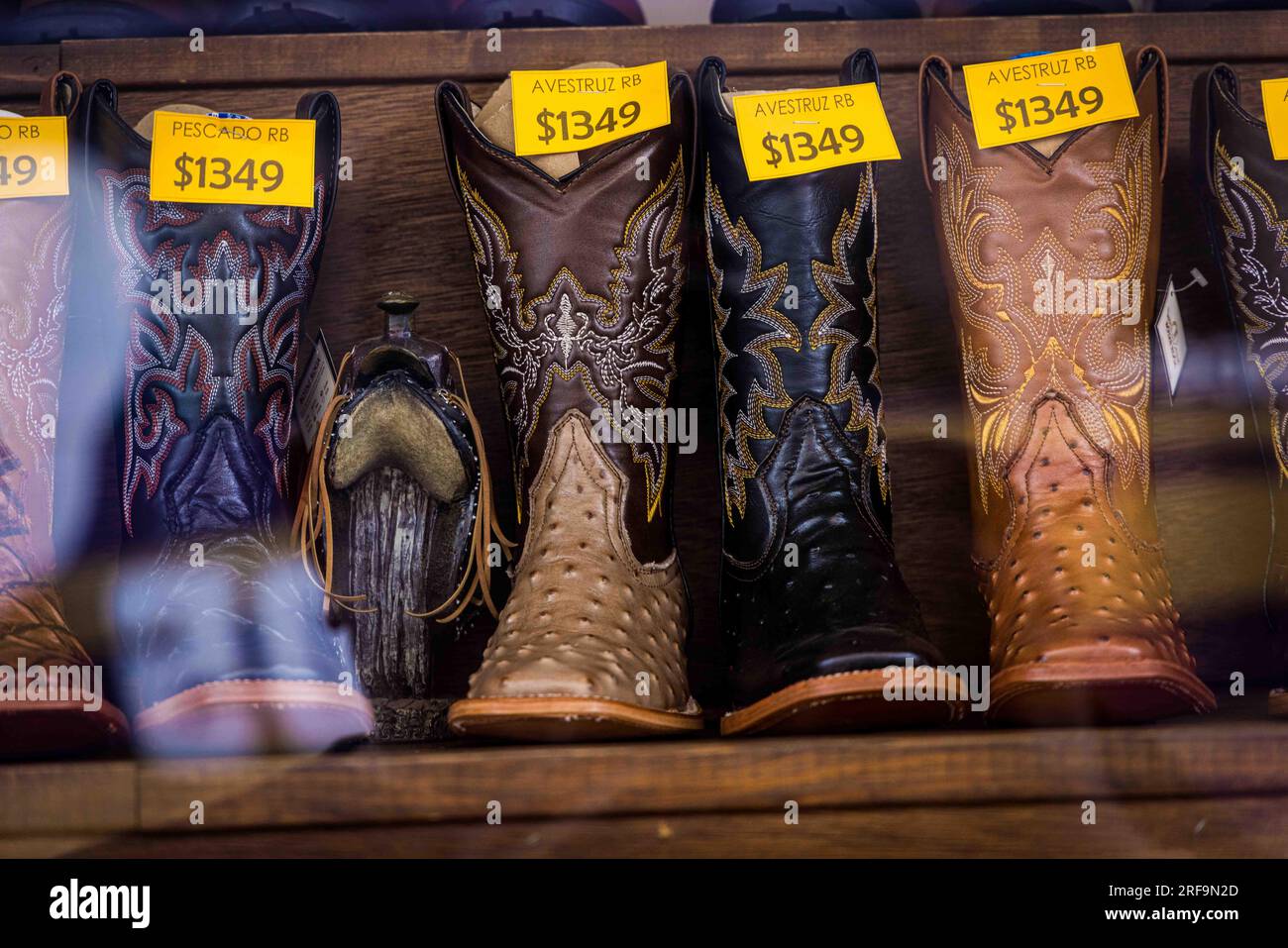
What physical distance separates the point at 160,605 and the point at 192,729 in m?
0.18

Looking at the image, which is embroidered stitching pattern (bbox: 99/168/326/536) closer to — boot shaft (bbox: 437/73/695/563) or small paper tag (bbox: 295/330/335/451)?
small paper tag (bbox: 295/330/335/451)

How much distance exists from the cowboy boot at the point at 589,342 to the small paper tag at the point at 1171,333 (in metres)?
0.54

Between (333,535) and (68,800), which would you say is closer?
(68,800)

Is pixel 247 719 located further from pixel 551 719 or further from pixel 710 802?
pixel 710 802

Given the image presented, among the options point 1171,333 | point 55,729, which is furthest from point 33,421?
point 1171,333

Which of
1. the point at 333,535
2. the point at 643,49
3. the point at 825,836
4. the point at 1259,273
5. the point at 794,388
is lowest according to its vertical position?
the point at 825,836

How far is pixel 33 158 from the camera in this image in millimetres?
1196

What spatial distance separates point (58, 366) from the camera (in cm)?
121

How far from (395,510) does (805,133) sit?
20.1 inches

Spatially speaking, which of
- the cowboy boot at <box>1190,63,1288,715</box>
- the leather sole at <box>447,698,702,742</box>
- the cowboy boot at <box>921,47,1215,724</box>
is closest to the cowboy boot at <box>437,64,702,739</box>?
the leather sole at <box>447,698,702,742</box>

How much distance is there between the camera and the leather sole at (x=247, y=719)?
35.9 inches

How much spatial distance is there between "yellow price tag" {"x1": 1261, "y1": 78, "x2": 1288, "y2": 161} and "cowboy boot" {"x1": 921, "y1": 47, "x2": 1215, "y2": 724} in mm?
102
